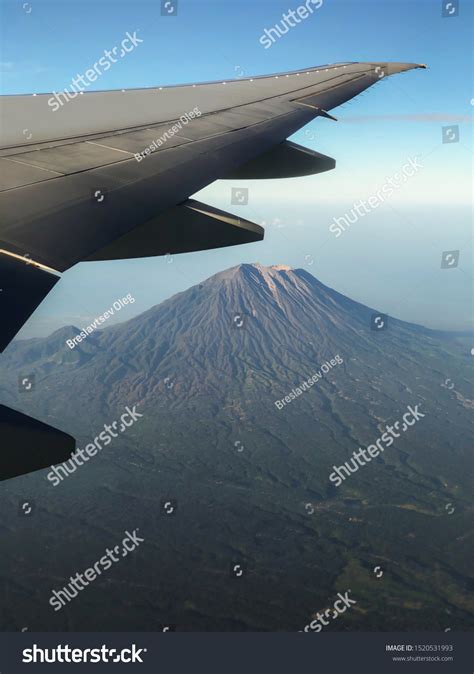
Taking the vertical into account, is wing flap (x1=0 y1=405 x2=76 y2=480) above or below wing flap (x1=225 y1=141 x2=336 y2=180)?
below

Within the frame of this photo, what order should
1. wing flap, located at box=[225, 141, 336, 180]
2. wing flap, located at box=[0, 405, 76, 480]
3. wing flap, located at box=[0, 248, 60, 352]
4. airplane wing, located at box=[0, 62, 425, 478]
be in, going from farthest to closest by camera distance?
wing flap, located at box=[225, 141, 336, 180], airplane wing, located at box=[0, 62, 425, 478], wing flap, located at box=[0, 248, 60, 352], wing flap, located at box=[0, 405, 76, 480]

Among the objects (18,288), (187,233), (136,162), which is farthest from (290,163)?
(18,288)

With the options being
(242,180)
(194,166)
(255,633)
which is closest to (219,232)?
(194,166)

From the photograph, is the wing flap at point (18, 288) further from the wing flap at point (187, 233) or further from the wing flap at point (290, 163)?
the wing flap at point (290, 163)

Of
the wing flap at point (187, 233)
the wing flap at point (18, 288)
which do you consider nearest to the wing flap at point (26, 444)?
the wing flap at point (18, 288)

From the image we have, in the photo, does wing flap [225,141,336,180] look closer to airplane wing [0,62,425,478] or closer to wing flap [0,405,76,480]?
airplane wing [0,62,425,478]

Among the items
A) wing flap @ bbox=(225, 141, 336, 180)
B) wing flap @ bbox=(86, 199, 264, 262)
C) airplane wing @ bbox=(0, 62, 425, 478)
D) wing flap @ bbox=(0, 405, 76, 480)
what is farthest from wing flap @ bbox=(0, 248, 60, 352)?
wing flap @ bbox=(225, 141, 336, 180)

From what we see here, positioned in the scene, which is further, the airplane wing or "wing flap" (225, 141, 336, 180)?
"wing flap" (225, 141, 336, 180)

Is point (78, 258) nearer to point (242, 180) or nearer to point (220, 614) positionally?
point (242, 180)

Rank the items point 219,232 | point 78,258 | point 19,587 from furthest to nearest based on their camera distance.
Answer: point 19,587 < point 219,232 < point 78,258
